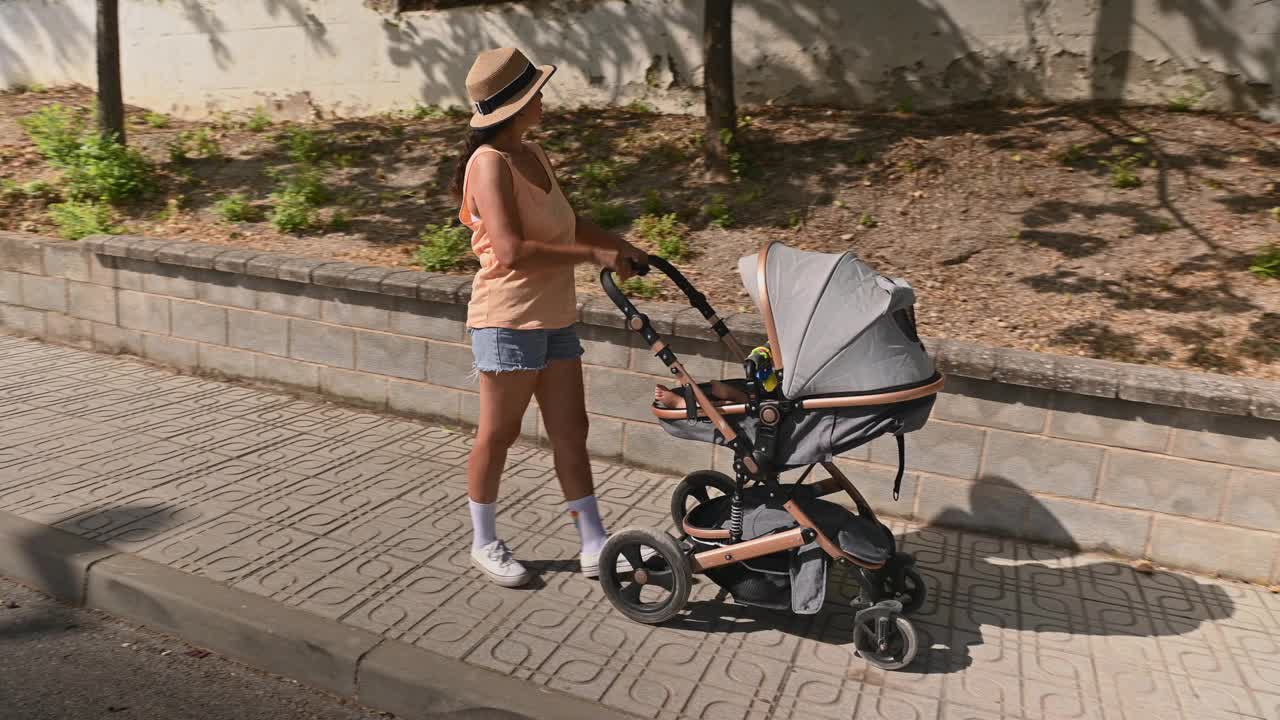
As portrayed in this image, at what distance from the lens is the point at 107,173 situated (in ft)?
27.1

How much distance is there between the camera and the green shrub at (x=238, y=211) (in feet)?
25.3

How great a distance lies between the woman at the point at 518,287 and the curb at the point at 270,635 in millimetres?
741

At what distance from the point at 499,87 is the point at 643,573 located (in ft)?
6.45

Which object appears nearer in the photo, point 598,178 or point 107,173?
point 598,178

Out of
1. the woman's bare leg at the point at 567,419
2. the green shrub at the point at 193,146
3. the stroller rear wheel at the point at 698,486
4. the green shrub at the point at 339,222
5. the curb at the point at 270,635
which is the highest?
the green shrub at the point at 193,146

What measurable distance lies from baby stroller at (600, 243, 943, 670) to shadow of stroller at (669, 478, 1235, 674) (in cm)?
17

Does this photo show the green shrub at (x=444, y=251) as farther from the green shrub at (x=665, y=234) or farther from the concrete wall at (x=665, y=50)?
the concrete wall at (x=665, y=50)

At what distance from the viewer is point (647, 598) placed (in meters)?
4.21

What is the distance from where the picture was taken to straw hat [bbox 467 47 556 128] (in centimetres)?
376

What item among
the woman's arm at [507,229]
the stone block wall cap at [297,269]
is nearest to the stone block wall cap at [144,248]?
the stone block wall cap at [297,269]

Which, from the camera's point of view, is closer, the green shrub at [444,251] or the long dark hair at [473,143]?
the long dark hair at [473,143]

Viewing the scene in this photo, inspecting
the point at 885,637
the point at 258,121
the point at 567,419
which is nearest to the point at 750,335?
the point at 567,419

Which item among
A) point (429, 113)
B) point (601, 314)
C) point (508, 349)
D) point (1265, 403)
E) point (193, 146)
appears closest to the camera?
point (508, 349)

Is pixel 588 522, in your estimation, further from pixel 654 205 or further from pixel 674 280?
pixel 654 205
